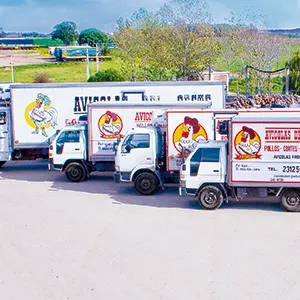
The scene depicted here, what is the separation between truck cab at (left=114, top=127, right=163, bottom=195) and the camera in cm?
1886

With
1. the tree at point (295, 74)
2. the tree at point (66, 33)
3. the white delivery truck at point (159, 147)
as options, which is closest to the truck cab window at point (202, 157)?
the white delivery truck at point (159, 147)

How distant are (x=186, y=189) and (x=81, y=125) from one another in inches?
258

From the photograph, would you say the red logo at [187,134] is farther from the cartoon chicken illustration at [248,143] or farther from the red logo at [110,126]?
the red logo at [110,126]

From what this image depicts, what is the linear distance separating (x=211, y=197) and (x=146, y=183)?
2902 mm

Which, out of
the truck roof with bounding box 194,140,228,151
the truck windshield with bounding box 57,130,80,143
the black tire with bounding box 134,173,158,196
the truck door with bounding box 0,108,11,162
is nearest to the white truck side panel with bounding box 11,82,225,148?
the truck door with bounding box 0,108,11,162

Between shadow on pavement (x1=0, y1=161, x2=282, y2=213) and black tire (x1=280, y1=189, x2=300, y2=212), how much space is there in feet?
1.04

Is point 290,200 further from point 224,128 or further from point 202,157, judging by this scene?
point 224,128

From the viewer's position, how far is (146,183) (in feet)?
61.9

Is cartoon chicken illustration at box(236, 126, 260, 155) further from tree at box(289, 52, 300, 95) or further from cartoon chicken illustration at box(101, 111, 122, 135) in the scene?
tree at box(289, 52, 300, 95)

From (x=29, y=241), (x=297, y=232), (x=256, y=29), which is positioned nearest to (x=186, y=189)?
(x=297, y=232)

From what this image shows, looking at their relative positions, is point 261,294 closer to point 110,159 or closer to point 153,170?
point 153,170

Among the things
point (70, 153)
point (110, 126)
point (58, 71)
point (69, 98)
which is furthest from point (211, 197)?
point (58, 71)

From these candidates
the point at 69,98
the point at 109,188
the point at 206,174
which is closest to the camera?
the point at 206,174

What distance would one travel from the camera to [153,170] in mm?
18906
